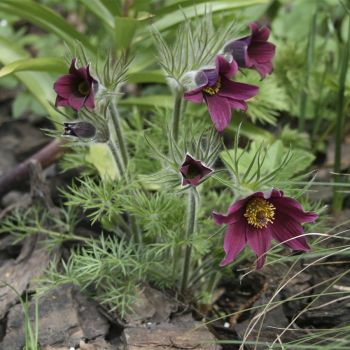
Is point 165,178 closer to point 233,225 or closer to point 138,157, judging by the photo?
point 233,225

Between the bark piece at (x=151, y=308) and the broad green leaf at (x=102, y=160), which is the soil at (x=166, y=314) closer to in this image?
the bark piece at (x=151, y=308)

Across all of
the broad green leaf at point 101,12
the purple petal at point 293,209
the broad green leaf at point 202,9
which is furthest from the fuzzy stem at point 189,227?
the broad green leaf at point 101,12

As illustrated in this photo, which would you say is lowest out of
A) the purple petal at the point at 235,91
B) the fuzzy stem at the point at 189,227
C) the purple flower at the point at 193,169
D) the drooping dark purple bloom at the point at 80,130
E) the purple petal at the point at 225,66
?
the fuzzy stem at the point at 189,227

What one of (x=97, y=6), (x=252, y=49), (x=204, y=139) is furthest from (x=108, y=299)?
(x=97, y=6)

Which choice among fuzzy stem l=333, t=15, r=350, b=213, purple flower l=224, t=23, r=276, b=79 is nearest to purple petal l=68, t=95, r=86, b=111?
purple flower l=224, t=23, r=276, b=79

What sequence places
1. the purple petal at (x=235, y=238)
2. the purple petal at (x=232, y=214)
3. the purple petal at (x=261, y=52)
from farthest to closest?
1. the purple petal at (x=261, y=52)
2. the purple petal at (x=235, y=238)
3. the purple petal at (x=232, y=214)

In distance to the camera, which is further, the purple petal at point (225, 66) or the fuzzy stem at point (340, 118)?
the fuzzy stem at point (340, 118)

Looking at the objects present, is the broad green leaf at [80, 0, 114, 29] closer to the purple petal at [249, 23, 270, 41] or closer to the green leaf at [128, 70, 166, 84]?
the green leaf at [128, 70, 166, 84]

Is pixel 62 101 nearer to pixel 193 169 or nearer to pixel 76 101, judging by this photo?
pixel 76 101

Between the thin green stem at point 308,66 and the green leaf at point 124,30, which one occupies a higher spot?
the green leaf at point 124,30
